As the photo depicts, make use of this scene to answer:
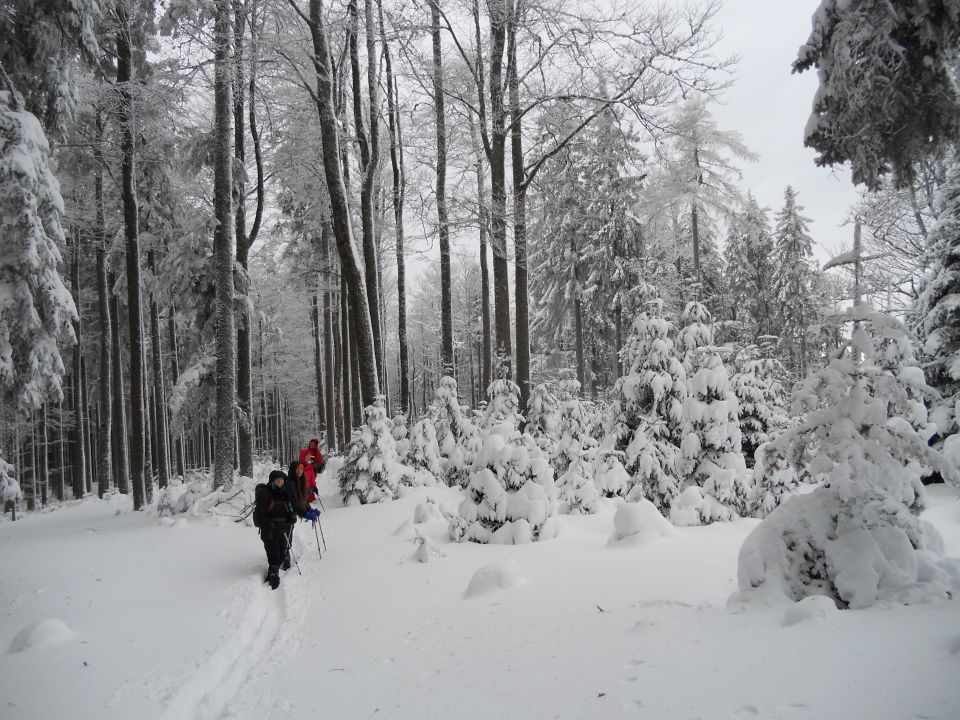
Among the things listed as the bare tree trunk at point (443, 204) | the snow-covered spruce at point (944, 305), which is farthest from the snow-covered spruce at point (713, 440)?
the bare tree trunk at point (443, 204)

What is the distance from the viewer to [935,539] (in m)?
3.95

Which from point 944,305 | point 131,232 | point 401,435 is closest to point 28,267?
point 131,232

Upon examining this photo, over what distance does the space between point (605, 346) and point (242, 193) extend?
19701 millimetres

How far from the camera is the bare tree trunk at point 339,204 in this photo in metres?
10.7

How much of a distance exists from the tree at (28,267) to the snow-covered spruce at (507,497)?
8.07m

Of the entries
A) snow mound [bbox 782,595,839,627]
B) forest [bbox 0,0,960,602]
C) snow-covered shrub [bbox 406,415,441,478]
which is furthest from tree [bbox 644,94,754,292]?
snow mound [bbox 782,595,839,627]

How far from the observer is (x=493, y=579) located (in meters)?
5.36

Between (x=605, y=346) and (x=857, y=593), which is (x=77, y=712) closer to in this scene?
(x=857, y=593)

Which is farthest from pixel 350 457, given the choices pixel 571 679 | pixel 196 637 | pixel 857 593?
pixel 857 593

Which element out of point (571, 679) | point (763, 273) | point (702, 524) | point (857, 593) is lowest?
point (702, 524)

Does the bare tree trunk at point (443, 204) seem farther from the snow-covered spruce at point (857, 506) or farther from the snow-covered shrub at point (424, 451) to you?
the snow-covered spruce at point (857, 506)

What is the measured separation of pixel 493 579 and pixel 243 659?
2351 mm

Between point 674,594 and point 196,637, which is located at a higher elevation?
point 674,594

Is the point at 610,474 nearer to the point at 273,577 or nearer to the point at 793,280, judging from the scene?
the point at 273,577
